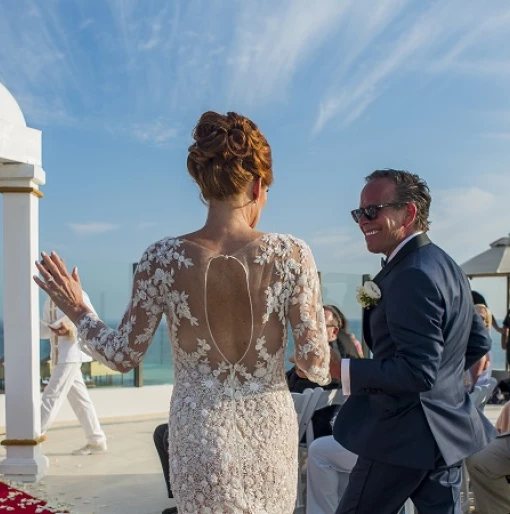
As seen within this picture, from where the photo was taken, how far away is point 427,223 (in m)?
2.87

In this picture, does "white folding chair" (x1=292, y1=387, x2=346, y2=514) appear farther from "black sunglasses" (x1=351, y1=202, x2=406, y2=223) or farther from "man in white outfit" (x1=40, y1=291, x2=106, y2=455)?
"man in white outfit" (x1=40, y1=291, x2=106, y2=455)

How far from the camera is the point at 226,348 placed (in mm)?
2221

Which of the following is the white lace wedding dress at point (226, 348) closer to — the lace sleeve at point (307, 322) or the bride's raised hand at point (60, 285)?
the lace sleeve at point (307, 322)

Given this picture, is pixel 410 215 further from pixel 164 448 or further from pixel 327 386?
pixel 164 448

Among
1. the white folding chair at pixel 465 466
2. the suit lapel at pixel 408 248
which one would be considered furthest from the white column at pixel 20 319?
the suit lapel at pixel 408 248

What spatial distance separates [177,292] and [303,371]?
20.3 inches

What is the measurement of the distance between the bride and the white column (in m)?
4.31

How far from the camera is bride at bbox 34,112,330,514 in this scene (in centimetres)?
221

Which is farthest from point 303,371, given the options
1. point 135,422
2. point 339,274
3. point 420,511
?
point 339,274

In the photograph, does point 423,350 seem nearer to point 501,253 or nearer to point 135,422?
point 135,422

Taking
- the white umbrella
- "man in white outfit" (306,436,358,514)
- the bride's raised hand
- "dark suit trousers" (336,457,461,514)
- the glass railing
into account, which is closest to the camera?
the bride's raised hand

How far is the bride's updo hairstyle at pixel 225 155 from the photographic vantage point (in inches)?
86.8

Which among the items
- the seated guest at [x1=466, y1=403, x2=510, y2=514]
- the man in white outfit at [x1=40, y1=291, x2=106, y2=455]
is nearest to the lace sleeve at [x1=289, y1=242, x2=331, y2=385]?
the seated guest at [x1=466, y1=403, x2=510, y2=514]

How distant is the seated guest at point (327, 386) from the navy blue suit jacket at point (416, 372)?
4.31ft
